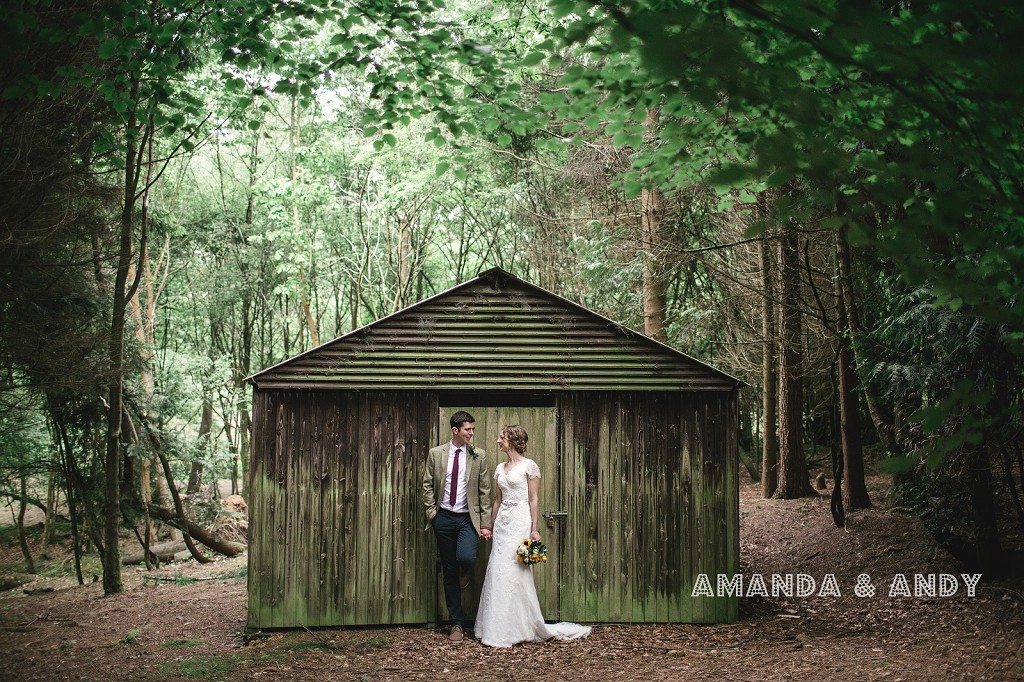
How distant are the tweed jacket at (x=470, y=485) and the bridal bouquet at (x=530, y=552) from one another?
1.53 feet

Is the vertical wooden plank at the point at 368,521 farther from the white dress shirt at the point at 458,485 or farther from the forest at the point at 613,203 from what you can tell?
the forest at the point at 613,203

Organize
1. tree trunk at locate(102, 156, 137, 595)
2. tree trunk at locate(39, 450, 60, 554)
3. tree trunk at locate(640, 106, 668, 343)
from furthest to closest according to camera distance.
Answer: tree trunk at locate(39, 450, 60, 554) < tree trunk at locate(640, 106, 668, 343) < tree trunk at locate(102, 156, 137, 595)

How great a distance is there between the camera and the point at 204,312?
26016 mm

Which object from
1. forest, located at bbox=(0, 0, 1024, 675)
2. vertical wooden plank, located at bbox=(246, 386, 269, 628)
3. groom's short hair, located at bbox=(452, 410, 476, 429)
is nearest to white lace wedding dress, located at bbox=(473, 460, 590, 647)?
groom's short hair, located at bbox=(452, 410, 476, 429)

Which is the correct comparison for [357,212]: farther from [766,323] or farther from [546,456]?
[546,456]

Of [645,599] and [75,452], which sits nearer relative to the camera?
[645,599]

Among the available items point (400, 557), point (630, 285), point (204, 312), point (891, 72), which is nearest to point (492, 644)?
point (400, 557)

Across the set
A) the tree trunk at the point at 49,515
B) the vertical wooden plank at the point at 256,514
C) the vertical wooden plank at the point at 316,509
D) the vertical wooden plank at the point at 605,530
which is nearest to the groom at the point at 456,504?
the vertical wooden plank at the point at 316,509

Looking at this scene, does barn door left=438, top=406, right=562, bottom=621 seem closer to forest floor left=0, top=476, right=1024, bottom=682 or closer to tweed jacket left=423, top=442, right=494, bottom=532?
tweed jacket left=423, top=442, right=494, bottom=532

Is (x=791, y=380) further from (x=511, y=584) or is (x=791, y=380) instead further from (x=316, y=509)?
(x=316, y=509)

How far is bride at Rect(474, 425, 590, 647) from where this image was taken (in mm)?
7387

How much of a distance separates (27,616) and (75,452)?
3424 mm

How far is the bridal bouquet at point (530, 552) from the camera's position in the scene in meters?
7.36

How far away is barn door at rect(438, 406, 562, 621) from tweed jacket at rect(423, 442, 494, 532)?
12.6 inches
